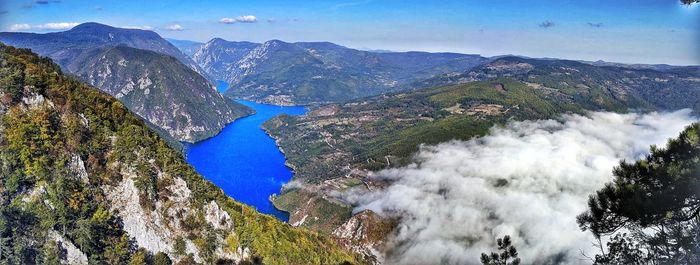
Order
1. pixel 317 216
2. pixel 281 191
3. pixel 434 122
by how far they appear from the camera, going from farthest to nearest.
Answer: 1. pixel 434 122
2. pixel 281 191
3. pixel 317 216

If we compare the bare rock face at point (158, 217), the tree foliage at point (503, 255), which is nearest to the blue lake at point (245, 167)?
the bare rock face at point (158, 217)

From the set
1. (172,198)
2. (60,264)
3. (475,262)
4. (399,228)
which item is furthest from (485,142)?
(60,264)

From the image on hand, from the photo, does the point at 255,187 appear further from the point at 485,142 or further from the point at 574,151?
the point at 574,151

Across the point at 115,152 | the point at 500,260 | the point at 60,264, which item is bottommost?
the point at 60,264

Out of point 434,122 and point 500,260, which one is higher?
point 500,260

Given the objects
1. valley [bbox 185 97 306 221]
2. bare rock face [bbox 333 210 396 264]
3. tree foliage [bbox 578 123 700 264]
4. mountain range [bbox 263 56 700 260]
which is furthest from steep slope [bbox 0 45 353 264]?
valley [bbox 185 97 306 221]

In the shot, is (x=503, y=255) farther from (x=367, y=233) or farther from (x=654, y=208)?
(x=367, y=233)

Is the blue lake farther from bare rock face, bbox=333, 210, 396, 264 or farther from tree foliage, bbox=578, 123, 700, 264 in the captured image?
tree foliage, bbox=578, 123, 700, 264

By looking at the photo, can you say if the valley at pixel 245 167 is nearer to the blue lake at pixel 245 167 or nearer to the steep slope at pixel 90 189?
the blue lake at pixel 245 167
